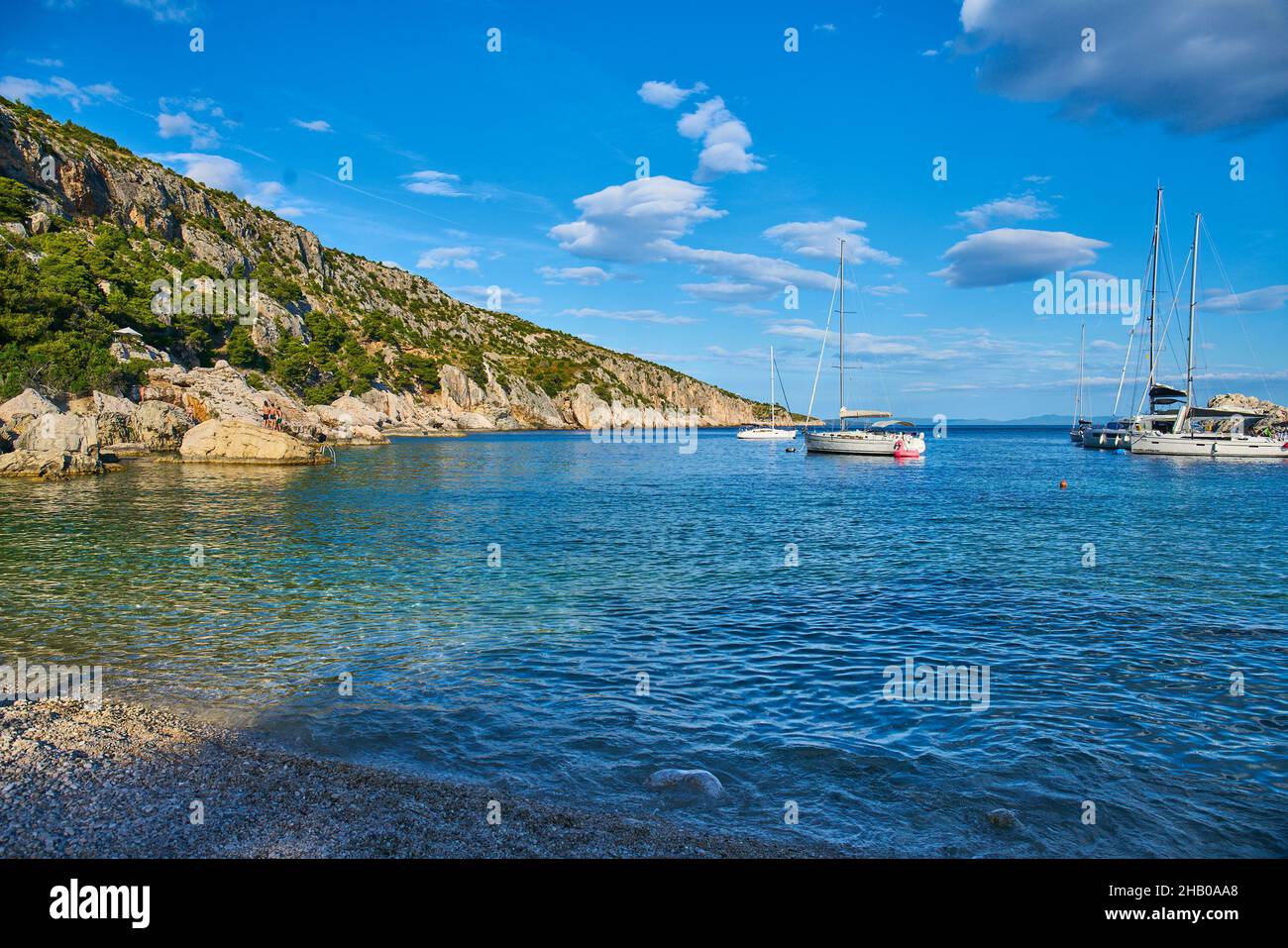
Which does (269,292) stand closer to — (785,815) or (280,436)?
(280,436)

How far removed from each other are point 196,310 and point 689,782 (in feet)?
328

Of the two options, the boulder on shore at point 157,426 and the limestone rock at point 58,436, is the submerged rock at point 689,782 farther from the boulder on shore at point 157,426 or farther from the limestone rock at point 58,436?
the boulder on shore at point 157,426

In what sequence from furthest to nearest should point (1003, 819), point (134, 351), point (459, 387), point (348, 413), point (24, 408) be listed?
point (459, 387)
point (348, 413)
point (134, 351)
point (24, 408)
point (1003, 819)

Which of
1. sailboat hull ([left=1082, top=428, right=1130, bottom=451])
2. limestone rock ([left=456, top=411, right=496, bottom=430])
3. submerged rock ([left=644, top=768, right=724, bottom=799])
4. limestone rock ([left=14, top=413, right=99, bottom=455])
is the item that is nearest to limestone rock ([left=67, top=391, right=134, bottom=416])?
limestone rock ([left=14, top=413, right=99, bottom=455])

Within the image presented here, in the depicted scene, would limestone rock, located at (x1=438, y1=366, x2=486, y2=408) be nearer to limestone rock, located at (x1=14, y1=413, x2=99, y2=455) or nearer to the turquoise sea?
limestone rock, located at (x1=14, y1=413, x2=99, y2=455)

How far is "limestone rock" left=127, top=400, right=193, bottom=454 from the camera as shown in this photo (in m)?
59.8

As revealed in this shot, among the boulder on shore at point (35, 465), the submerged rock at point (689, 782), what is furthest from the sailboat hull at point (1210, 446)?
the boulder on shore at point (35, 465)

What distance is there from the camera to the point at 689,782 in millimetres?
8328

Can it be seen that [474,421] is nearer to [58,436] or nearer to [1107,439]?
[58,436]

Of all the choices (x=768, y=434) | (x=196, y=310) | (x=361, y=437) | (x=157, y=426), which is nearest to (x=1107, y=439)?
(x=768, y=434)

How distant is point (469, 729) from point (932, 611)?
1128cm

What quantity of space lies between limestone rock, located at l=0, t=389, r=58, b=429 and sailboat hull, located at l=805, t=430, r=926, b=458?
6277cm

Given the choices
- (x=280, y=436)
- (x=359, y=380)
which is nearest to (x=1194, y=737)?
(x=280, y=436)
